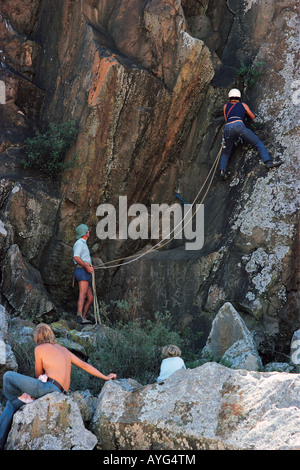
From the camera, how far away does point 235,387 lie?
504 cm

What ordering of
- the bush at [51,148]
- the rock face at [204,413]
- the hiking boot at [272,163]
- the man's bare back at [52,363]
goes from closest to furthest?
the rock face at [204,413]
the man's bare back at [52,363]
the hiking boot at [272,163]
the bush at [51,148]

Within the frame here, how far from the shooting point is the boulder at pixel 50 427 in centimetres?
477

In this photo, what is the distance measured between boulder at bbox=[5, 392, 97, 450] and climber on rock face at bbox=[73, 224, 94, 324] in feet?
14.1

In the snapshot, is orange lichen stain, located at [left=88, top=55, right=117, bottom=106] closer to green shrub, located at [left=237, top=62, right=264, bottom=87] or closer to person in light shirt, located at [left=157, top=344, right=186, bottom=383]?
green shrub, located at [left=237, top=62, right=264, bottom=87]

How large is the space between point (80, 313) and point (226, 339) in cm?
280

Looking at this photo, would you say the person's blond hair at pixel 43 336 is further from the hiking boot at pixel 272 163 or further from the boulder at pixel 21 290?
the hiking boot at pixel 272 163

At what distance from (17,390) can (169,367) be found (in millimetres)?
1583

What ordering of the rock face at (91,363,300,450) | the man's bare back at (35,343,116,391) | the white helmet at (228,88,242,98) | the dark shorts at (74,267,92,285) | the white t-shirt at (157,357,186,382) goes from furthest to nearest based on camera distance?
the white helmet at (228,88,242,98) → the dark shorts at (74,267,92,285) → the white t-shirt at (157,357,186,382) → the man's bare back at (35,343,116,391) → the rock face at (91,363,300,450)

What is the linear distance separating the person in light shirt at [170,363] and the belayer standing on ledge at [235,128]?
4519 millimetres

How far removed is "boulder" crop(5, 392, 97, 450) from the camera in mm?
4768

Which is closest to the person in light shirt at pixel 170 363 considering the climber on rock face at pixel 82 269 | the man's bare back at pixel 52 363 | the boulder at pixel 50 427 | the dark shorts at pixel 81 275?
the man's bare back at pixel 52 363

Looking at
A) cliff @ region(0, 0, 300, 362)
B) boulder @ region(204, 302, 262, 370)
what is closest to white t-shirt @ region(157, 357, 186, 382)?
boulder @ region(204, 302, 262, 370)

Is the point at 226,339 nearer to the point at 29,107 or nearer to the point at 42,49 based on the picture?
the point at 29,107

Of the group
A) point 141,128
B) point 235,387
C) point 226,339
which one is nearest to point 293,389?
point 235,387
